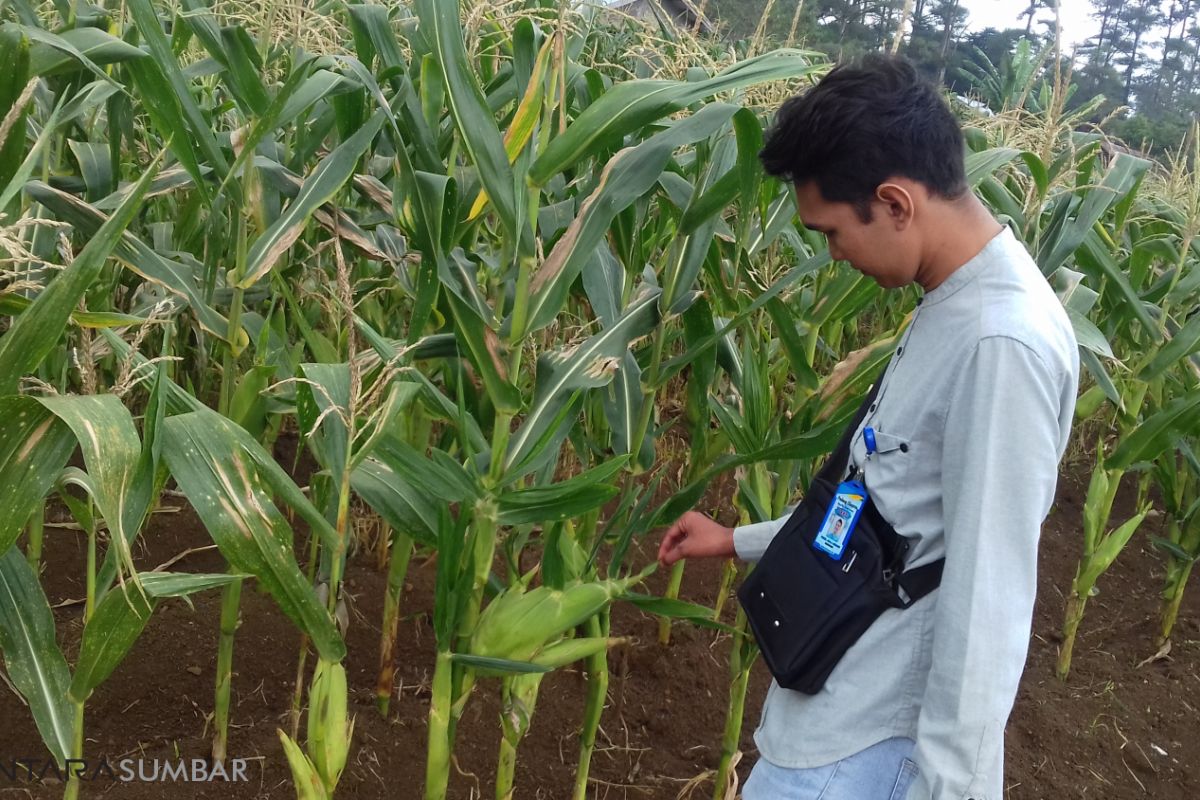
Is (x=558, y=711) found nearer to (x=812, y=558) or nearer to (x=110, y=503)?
(x=812, y=558)

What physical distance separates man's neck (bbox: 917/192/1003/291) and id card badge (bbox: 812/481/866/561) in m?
0.32

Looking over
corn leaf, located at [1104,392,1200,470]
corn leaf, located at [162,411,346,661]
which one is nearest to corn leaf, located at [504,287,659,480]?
corn leaf, located at [162,411,346,661]

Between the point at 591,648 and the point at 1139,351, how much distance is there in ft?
8.98

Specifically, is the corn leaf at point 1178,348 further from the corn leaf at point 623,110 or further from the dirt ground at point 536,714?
the corn leaf at point 623,110

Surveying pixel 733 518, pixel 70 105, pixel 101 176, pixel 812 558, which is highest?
pixel 70 105

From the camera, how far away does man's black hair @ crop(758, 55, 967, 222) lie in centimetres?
125

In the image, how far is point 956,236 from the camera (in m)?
1.34

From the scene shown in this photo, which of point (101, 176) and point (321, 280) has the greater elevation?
point (101, 176)

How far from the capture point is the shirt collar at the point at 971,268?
52.4 inches

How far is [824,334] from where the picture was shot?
2971 millimetres

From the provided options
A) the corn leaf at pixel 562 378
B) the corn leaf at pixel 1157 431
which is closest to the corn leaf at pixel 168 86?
the corn leaf at pixel 562 378

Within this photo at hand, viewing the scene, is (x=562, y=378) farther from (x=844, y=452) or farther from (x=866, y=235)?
(x=866, y=235)

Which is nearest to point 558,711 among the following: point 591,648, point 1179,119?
point 591,648

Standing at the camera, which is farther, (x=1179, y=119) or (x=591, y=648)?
(x=1179, y=119)
